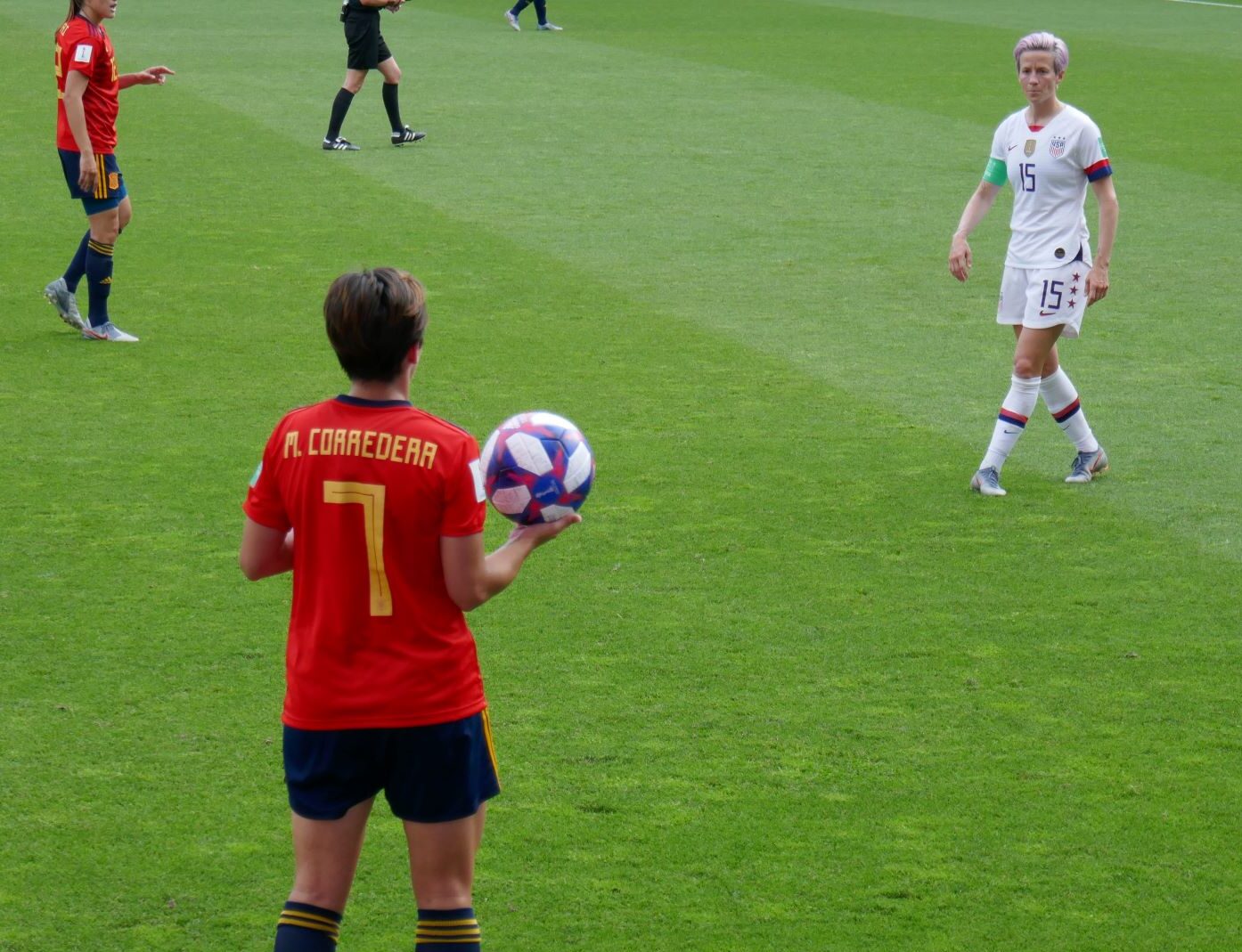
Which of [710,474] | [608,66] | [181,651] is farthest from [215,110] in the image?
[181,651]

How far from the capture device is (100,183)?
1082cm

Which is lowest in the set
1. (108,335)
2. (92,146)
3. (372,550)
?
(108,335)

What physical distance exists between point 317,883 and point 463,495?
35.7 inches

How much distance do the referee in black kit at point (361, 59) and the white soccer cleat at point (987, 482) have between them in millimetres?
11563

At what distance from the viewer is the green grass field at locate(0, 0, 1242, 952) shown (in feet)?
16.3

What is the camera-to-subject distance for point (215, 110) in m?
21.4

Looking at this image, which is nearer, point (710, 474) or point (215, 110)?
point (710, 474)

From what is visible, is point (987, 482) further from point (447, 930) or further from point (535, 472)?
point (447, 930)

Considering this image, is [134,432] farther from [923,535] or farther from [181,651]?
[923,535]

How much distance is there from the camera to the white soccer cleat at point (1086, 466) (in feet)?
28.8

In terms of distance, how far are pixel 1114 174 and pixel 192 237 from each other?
9162 millimetres

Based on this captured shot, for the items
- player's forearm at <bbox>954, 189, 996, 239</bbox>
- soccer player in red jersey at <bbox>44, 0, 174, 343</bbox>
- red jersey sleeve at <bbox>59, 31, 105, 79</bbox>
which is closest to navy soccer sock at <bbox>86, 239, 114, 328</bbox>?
soccer player in red jersey at <bbox>44, 0, 174, 343</bbox>

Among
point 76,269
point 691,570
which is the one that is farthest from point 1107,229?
point 76,269

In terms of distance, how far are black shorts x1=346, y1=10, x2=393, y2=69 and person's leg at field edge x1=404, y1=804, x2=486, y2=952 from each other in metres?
15.8
